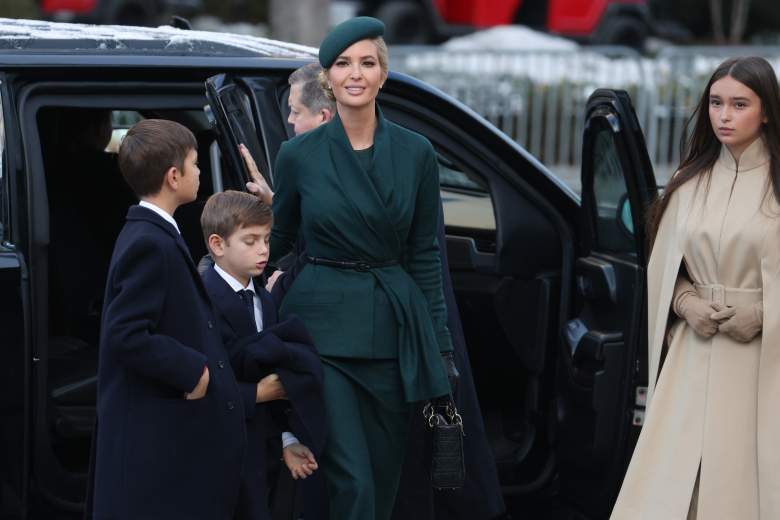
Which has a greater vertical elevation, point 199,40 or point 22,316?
point 199,40

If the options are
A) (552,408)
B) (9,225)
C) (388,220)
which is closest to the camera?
(388,220)

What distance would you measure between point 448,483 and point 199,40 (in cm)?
151

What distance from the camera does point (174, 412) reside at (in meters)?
2.99

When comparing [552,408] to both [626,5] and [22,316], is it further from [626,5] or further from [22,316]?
[626,5]

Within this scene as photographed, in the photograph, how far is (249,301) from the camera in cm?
329

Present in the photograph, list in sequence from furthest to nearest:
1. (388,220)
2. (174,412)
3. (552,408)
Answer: (552,408), (388,220), (174,412)

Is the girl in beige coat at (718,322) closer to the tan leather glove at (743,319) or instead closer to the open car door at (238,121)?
the tan leather glove at (743,319)

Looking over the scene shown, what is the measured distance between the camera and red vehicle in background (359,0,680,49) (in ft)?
63.1

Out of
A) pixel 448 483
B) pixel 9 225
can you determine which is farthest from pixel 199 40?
pixel 448 483

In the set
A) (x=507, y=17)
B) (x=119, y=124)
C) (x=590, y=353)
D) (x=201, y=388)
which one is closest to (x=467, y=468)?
(x=590, y=353)

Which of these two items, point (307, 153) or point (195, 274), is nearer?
point (195, 274)

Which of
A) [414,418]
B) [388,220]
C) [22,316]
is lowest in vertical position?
[414,418]

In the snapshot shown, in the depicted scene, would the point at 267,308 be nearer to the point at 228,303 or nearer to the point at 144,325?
the point at 228,303

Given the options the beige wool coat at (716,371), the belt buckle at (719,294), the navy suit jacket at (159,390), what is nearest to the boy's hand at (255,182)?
the navy suit jacket at (159,390)
